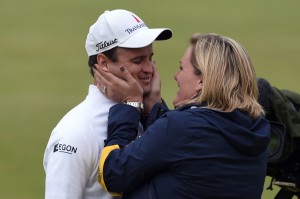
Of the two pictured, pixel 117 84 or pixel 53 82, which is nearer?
pixel 117 84

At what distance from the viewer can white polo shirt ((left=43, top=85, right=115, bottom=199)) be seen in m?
3.59

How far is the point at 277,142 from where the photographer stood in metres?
4.36

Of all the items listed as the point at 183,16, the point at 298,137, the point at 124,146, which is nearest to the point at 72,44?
the point at 183,16

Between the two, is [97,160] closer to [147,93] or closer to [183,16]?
[147,93]

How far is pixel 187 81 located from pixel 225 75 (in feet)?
0.54

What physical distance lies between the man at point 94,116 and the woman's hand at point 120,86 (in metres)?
0.03

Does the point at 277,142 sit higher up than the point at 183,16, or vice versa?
the point at 277,142

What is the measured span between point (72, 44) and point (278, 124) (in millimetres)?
6903

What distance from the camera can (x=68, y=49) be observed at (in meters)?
10.9

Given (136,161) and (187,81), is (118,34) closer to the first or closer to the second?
(187,81)

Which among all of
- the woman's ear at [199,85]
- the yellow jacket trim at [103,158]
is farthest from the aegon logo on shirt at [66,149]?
the woman's ear at [199,85]

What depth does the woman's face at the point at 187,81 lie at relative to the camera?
359cm

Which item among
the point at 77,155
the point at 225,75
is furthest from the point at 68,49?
the point at 225,75

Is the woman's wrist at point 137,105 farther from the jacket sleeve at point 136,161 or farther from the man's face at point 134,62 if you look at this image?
the jacket sleeve at point 136,161
